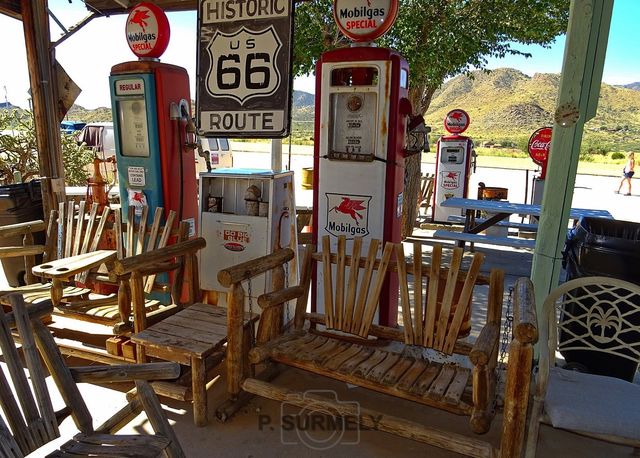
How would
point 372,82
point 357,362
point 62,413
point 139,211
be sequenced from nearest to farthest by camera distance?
point 62,413, point 357,362, point 372,82, point 139,211

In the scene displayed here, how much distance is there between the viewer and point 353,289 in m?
Result: 3.12

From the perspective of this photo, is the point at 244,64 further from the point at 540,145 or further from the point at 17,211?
the point at 540,145

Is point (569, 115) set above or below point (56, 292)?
above

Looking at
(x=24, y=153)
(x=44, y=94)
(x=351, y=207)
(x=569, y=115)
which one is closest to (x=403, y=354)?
(x=351, y=207)

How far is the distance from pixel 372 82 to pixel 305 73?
367 centimetres

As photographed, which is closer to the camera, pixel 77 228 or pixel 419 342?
pixel 419 342

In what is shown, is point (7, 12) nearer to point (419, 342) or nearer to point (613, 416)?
point (419, 342)

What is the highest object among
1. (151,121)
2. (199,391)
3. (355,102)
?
(355,102)

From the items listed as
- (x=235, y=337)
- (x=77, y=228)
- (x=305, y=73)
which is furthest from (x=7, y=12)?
(x=235, y=337)

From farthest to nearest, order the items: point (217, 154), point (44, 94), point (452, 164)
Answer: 1. point (217, 154)
2. point (452, 164)
3. point (44, 94)

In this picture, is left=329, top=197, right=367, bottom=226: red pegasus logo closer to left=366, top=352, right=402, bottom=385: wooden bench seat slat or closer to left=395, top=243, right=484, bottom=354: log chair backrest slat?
left=395, top=243, right=484, bottom=354: log chair backrest slat

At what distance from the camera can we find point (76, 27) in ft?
16.6

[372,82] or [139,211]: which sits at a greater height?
[372,82]

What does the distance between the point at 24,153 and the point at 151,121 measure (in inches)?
243
